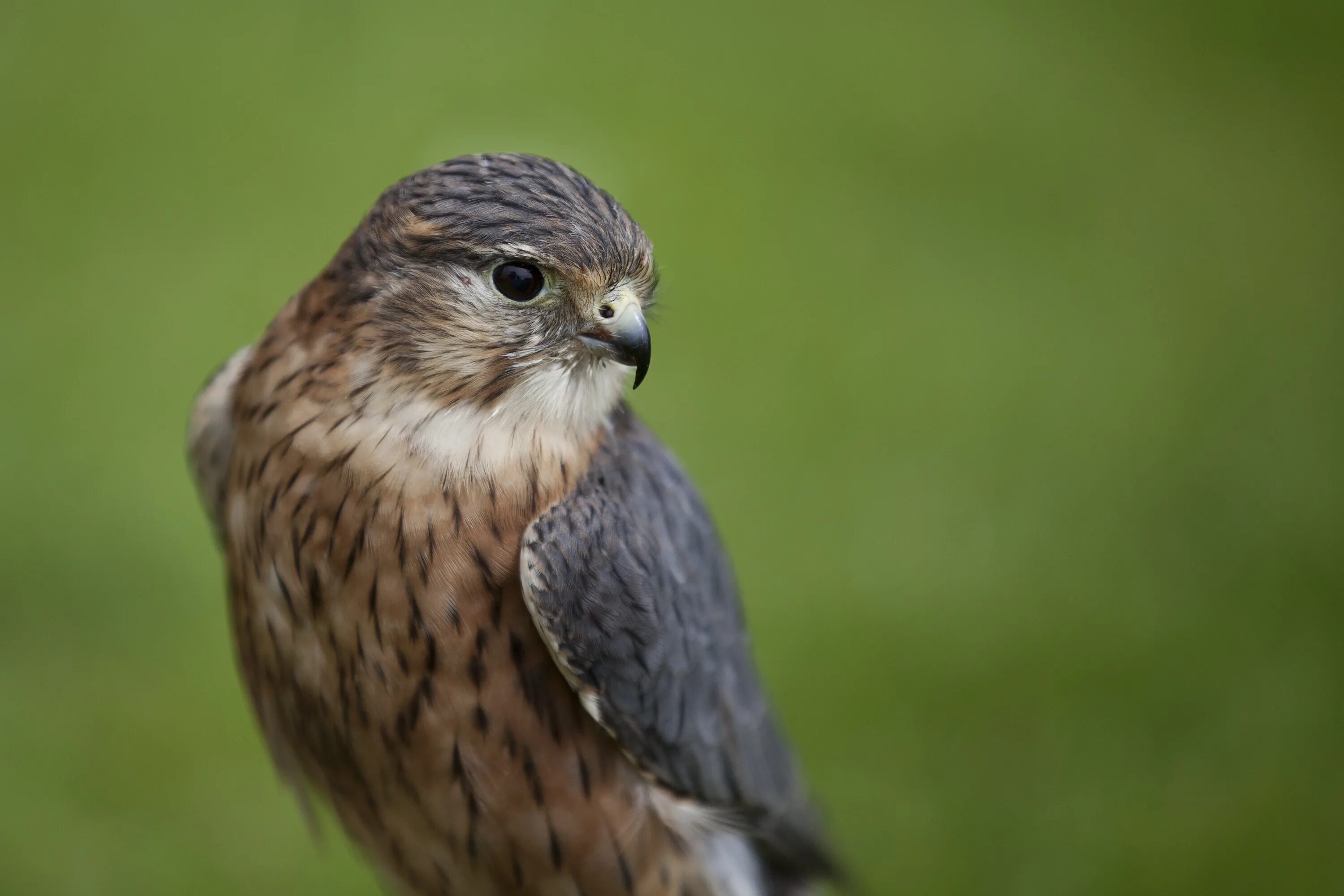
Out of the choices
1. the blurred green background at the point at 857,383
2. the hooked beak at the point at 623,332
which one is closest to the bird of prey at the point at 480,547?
the hooked beak at the point at 623,332

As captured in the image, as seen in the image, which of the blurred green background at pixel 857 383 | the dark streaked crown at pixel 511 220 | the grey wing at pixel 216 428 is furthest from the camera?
the blurred green background at pixel 857 383

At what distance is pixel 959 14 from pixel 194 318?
3684 millimetres

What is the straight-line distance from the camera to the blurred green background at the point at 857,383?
3.83 m

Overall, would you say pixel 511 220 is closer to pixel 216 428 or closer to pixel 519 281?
pixel 519 281

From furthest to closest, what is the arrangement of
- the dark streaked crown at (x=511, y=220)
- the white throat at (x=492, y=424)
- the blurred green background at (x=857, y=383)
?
the blurred green background at (x=857, y=383) < the white throat at (x=492, y=424) < the dark streaked crown at (x=511, y=220)

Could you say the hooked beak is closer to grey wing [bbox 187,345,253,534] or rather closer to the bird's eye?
the bird's eye

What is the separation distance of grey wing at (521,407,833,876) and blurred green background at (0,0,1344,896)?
4.13 ft

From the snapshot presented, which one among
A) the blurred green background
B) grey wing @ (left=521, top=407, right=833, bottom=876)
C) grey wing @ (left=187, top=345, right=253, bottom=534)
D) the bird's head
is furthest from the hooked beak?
the blurred green background

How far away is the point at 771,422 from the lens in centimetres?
472

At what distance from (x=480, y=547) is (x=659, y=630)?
1.11ft

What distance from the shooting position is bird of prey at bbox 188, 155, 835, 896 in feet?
6.27

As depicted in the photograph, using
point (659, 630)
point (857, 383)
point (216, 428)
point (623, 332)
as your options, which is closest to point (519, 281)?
point (623, 332)

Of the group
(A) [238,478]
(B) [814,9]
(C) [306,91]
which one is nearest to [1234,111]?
(B) [814,9]

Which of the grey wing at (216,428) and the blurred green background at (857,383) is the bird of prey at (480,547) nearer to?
the grey wing at (216,428)
